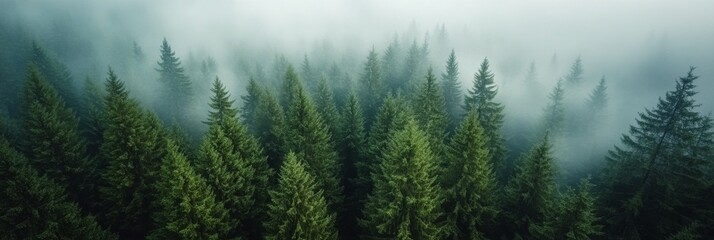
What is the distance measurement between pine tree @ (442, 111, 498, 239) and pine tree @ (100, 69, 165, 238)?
2004 centimetres

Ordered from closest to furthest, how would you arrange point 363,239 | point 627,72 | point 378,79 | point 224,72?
1. point 363,239
2. point 378,79
3. point 224,72
4. point 627,72

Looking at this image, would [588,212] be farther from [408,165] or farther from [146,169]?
[146,169]

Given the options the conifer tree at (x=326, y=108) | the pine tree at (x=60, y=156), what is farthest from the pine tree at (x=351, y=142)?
the pine tree at (x=60, y=156)

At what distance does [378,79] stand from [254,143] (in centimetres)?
3528

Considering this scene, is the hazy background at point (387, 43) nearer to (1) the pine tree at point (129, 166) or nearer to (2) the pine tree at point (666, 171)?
(2) the pine tree at point (666, 171)

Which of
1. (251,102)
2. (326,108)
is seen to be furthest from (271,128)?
(326,108)

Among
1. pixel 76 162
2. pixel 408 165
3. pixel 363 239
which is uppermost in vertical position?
pixel 76 162

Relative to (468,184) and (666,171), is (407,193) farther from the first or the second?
(666,171)

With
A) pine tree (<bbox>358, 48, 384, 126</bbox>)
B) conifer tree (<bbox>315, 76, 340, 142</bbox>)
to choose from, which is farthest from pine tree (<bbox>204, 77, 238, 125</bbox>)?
pine tree (<bbox>358, 48, 384, 126</bbox>)

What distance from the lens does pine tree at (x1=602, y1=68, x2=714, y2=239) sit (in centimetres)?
2557

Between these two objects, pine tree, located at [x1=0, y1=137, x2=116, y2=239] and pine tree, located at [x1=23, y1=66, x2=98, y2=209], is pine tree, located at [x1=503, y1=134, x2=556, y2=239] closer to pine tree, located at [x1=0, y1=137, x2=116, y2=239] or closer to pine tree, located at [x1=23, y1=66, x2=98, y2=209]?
pine tree, located at [x1=0, y1=137, x2=116, y2=239]

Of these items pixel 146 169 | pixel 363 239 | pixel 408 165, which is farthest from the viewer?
pixel 146 169

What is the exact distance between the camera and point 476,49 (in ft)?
377

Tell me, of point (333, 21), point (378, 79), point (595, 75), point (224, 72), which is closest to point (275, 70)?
point (224, 72)
